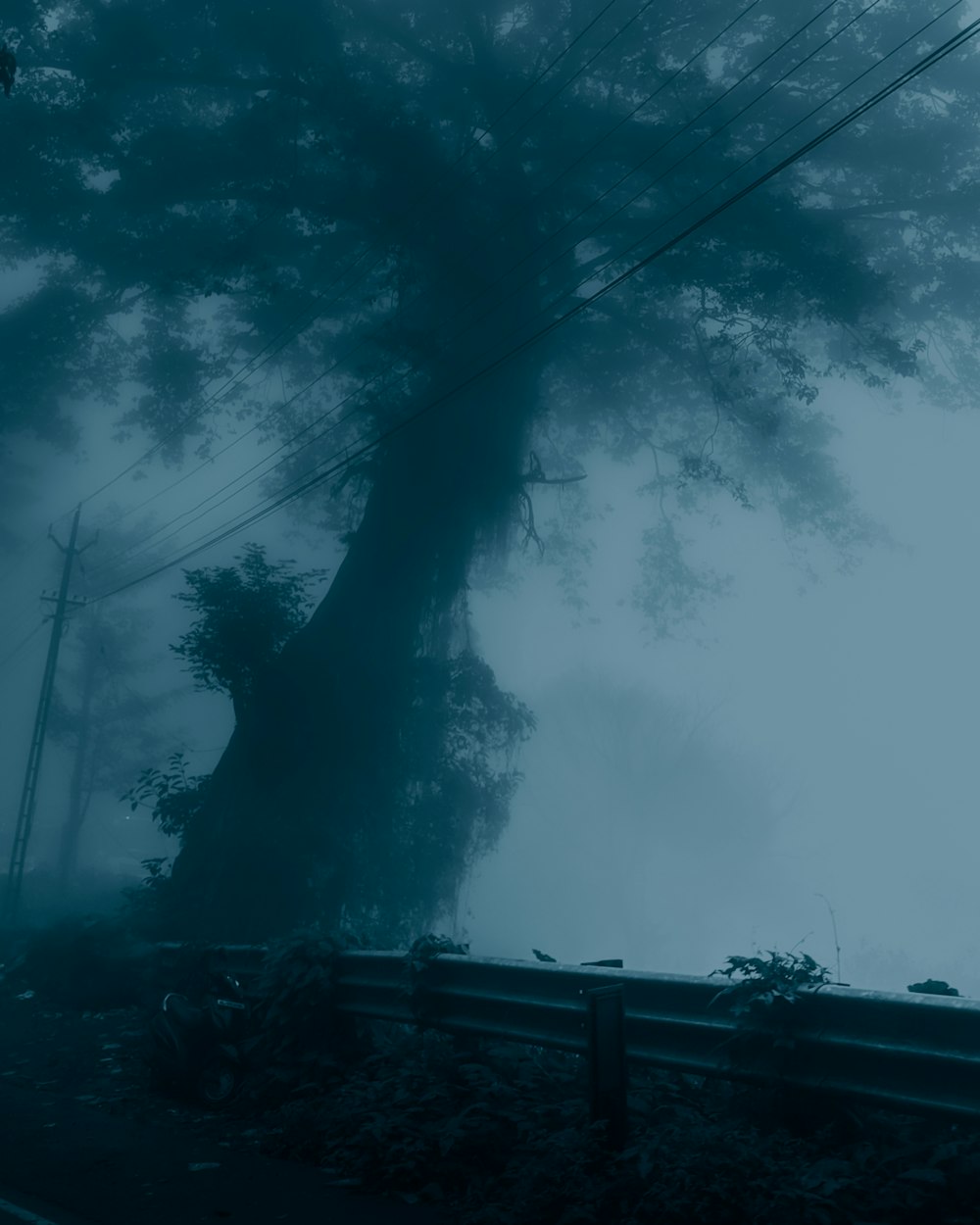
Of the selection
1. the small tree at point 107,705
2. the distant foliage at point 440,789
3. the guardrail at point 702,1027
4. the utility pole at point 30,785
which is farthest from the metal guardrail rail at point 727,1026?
the small tree at point 107,705

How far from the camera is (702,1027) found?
5391mm

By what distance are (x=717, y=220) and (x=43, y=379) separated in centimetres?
1464

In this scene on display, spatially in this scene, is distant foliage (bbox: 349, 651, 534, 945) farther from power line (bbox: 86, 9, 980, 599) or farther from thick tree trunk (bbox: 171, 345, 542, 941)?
power line (bbox: 86, 9, 980, 599)

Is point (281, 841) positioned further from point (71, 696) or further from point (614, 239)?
point (71, 696)

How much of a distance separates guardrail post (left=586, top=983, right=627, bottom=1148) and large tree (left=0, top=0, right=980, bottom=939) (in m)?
11.8

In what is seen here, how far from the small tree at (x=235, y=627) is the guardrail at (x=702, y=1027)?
10085 mm

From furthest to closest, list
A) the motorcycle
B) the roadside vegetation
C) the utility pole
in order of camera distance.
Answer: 1. the utility pole
2. the motorcycle
3. the roadside vegetation

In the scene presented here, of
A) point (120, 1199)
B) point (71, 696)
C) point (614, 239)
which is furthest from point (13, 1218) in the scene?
point (71, 696)

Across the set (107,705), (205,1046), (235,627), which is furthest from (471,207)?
(107,705)

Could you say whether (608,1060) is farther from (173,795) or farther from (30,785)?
(30,785)

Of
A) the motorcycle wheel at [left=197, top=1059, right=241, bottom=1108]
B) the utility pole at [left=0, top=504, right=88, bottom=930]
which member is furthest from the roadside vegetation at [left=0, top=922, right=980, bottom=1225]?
the utility pole at [left=0, top=504, right=88, bottom=930]

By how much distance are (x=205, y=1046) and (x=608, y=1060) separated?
380 cm

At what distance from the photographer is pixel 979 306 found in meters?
19.4

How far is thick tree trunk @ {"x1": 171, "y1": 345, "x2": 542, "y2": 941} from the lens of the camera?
15266 millimetres
